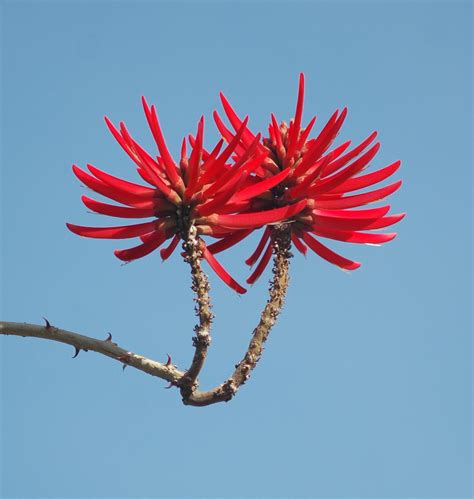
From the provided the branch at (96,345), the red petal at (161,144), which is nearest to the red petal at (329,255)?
the red petal at (161,144)

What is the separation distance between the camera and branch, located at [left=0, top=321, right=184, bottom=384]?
8.89 feet

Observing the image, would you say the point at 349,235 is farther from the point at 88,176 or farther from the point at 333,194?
the point at 88,176

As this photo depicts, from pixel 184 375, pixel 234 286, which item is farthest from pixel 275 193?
pixel 184 375

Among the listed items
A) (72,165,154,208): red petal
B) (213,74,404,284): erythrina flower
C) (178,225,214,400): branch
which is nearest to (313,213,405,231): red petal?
(213,74,404,284): erythrina flower

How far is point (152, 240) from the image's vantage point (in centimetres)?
324

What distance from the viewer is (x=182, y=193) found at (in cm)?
309

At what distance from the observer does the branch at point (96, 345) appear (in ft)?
8.89

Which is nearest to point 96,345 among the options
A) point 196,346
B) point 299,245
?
point 196,346

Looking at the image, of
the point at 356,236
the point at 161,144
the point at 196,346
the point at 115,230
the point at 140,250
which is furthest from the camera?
the point at 356,236

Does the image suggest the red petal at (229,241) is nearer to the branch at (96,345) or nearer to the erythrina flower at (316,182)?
the erythrina flower at (316,182)

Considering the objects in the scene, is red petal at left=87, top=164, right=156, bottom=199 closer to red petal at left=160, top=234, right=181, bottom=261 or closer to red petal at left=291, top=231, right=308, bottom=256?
red petal at left=160, top=234, right=181, bottom=261

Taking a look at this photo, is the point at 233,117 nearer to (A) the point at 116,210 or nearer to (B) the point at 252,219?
(B) the point at 252,219

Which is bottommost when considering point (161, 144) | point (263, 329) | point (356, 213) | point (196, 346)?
point (196, 346)

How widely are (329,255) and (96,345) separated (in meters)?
1.16
